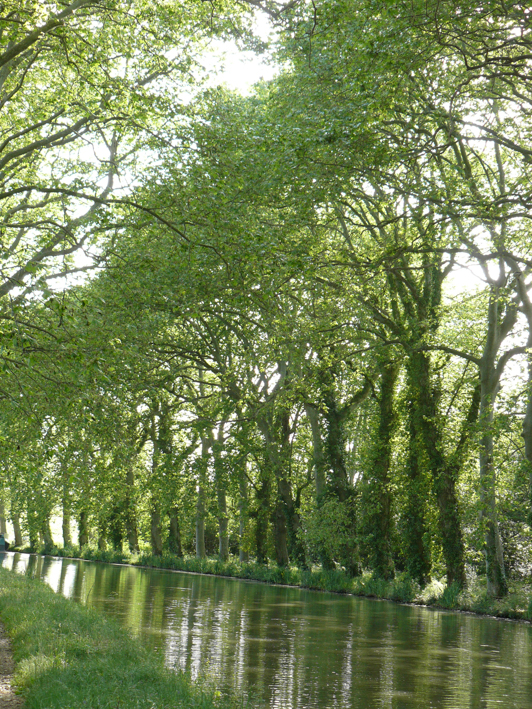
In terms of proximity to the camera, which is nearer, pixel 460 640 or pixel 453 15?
pixel 453 15

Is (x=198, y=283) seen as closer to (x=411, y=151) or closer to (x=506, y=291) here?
(x=411, y=151)

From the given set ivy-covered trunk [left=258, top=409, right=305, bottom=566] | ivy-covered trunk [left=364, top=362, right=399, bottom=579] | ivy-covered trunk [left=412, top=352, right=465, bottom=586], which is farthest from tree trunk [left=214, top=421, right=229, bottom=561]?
ivy-covered trunk [left=412, top=352, right=465, bottom=586]

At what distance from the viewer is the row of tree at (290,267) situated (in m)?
11.4

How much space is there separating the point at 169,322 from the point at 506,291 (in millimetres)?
10090

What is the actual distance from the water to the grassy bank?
125 centimetres

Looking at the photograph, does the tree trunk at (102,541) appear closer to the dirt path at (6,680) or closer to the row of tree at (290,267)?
the row of tree at (290,267)

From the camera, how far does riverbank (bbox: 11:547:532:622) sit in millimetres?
21234

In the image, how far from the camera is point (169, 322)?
73.8 ft

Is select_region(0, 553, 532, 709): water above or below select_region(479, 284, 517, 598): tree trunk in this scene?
below

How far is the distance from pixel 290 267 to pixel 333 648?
23.8 feet

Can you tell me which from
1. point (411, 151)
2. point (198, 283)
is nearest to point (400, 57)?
point (411, 151)

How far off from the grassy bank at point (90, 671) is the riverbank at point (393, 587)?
13.2 meters

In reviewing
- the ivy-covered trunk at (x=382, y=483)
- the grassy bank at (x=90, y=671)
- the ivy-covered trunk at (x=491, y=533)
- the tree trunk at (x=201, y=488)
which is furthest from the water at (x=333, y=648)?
the tree trunk at (x=201, y=488)

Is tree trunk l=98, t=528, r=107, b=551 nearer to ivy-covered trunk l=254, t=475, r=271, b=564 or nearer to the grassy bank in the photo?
ivy-covered trunk l=254, t=475, r=271, b=564
